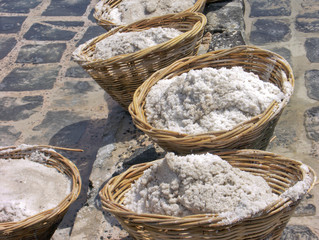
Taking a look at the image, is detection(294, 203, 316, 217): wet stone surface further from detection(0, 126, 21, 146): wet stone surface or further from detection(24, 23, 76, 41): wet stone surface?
detection(24, 23, 76, 41): wet stone surface

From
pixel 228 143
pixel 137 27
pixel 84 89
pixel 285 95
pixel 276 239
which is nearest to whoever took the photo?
pixel 276 239

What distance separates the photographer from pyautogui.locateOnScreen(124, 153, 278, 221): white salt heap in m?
1.56

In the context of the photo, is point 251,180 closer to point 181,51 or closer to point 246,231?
point 246,231

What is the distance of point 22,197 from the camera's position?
6.66 feet

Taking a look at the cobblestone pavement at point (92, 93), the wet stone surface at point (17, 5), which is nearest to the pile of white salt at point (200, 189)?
the cobblestone pavement at point (92, 93)

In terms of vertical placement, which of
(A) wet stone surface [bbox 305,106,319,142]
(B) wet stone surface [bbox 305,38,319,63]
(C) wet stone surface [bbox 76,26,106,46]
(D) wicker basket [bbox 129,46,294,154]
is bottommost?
(C) wet stone surface [bbox 76,26,106,46]

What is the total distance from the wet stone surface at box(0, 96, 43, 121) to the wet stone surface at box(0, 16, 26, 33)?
1415 millimetres

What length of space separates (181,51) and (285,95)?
87 cm

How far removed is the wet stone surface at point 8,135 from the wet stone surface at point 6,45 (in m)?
1.35

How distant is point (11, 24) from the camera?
5.27 m

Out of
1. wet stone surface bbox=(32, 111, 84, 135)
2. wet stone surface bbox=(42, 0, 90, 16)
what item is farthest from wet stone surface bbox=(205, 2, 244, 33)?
wet stone surface bbox=(42, 0, 90, 16)

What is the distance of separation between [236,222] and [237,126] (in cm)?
52

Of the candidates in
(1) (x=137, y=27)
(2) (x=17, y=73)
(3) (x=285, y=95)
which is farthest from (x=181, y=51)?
(2) (x=17, y=73)

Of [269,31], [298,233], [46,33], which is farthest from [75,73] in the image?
[298,233]
